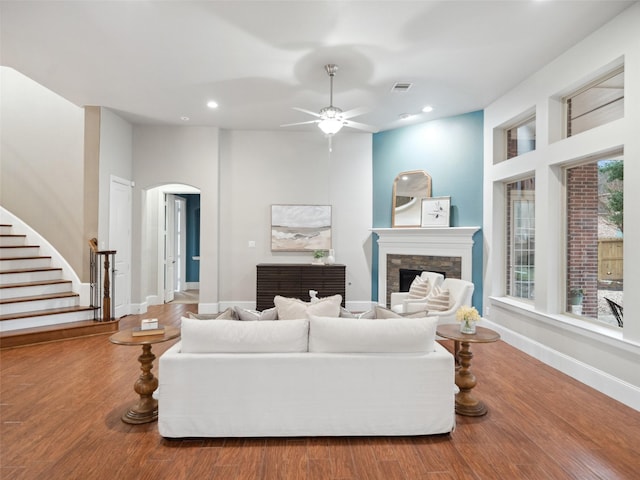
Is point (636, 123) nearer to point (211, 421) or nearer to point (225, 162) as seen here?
point (211, 421)

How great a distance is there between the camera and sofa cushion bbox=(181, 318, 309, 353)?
2.49 metres

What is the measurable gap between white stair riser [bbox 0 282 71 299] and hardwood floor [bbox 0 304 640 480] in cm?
239

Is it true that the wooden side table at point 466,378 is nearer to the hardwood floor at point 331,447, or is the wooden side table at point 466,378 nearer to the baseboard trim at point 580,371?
the hardwood floor at point 331,447

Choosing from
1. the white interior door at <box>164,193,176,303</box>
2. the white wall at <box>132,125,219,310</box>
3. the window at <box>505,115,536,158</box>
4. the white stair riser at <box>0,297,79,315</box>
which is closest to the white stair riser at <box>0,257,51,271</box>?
the white stair riser at <box>0,297,79,315</box>

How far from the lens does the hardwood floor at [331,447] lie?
86.1 inches

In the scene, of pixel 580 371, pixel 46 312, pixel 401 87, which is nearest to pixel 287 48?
pixel 401 87

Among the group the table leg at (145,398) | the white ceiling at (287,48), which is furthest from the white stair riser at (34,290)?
the table leg at (145,398)

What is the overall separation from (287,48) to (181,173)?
361 centimetres

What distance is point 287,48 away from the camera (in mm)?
3848

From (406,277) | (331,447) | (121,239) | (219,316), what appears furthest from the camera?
(406,277)

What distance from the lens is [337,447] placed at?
2438 mm

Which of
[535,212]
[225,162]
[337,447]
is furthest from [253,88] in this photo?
[337,447]

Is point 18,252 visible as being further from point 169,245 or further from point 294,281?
point 294,281

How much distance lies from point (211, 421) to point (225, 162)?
5220 millimetres
